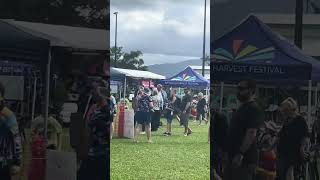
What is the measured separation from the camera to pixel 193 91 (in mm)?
8336

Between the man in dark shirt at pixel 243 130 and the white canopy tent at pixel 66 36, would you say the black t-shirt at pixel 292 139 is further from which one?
the white canopy tent at pixel 66 36

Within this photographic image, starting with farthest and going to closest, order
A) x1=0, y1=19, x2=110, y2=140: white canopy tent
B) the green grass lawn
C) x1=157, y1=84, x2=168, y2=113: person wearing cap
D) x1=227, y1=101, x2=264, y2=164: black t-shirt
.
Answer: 1. x1=157, y1=84, x2=168, y2=113: person wearing cap
2. the green grass lawn
3. x1=227, y1=101, x2=264, y2=164: black t-shirt
4. x1=0, y1=19, x2=110, y2=140: white canopy tent

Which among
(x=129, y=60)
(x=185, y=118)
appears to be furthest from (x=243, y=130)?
(x=185, y=118)

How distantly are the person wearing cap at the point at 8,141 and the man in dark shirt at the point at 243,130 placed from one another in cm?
182

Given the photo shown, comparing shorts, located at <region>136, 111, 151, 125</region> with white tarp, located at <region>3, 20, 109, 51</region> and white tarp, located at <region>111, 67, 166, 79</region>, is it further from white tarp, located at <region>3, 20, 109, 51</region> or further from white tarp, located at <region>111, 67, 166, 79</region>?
white tarp, located at <region>3, 20, 109, 51</region>

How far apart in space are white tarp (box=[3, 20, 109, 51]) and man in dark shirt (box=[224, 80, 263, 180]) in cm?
129

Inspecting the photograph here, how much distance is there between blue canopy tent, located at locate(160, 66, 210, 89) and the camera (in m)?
6.64

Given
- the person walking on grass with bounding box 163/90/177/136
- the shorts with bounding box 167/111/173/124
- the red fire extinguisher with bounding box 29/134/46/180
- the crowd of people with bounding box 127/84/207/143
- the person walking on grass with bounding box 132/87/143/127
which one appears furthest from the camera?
the shorts with bounding box 167/111/173/124

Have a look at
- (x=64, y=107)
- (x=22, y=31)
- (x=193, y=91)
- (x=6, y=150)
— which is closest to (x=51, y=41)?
(x=22, y=31)

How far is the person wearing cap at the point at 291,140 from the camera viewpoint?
4.86 metres

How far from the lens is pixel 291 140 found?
4.93m

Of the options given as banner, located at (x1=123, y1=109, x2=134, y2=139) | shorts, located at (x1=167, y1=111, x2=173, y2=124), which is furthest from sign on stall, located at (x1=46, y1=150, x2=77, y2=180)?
shorts, located at (x1=167, y1=111, x2=173, y2=124)

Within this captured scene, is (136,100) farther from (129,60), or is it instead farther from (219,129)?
(219,129)

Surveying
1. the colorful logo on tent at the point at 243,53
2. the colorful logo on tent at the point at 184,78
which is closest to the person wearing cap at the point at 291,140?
the colorful logo on tent at the point at 243,53
